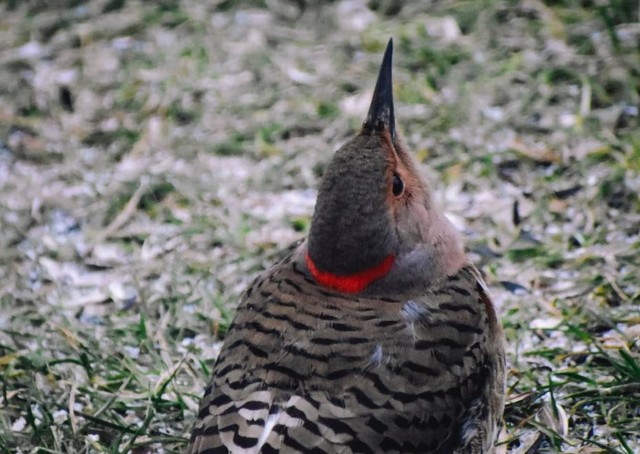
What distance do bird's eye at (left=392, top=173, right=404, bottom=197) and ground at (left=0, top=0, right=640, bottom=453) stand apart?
0.91m

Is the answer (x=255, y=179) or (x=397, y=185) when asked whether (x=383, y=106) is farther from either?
(x=255, y=179)

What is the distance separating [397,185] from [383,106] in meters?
0.41

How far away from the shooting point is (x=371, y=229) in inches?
143

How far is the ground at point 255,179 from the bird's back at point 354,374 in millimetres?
547

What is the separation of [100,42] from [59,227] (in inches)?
80.3

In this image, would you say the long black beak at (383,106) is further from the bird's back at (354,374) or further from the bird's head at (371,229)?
the bird's back at (354,374)

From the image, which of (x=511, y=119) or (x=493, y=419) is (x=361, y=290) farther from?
(x=511, y=119)

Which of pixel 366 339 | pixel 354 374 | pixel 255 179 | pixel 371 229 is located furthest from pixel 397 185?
pixel 255 179

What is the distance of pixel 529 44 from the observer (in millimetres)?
6656

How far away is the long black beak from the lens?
396 cm

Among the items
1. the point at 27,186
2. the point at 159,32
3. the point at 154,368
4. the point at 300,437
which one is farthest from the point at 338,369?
the point at 159,32

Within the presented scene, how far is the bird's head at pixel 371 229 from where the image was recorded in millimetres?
3596

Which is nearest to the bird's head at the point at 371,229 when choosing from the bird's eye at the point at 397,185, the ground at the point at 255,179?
the bird's eye at the point at 397,185

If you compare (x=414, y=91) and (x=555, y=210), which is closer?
(x=555, y=210)
